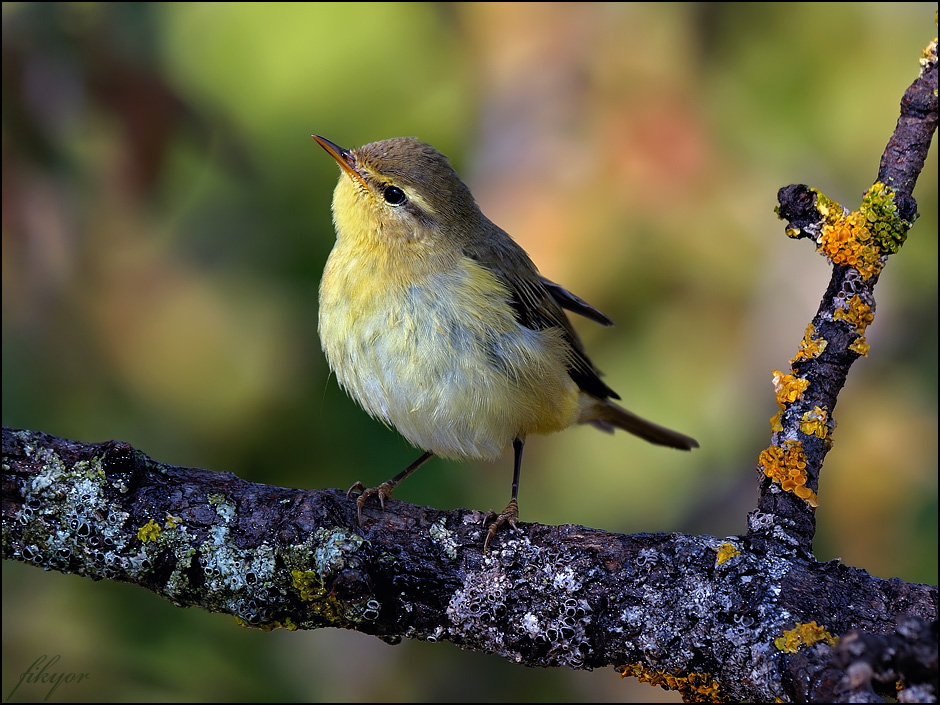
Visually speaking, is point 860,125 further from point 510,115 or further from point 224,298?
point 224,298

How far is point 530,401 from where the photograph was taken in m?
3.66

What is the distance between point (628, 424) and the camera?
4430 mm

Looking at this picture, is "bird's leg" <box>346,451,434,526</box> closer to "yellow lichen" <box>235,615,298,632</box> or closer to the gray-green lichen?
the gray-green lichen

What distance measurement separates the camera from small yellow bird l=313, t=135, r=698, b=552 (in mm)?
3451

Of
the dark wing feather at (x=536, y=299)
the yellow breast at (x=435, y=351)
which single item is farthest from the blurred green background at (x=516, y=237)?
the yellow breast at (x=435, y=351)

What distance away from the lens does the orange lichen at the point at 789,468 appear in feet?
8.38

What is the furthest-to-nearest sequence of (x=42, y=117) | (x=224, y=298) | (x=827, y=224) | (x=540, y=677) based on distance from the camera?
1. (x=224, y=298)
2. (x=540, y=677)
3. (x=42, y=117)
4. (x=827, y=224)

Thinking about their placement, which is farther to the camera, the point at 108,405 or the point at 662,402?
the point at 662,402

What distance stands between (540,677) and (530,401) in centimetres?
135

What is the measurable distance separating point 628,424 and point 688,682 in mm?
2060

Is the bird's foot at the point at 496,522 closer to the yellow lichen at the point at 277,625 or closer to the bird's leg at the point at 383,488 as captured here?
the bird's leg at the point at 383,488

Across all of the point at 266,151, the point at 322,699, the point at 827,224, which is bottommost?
the point at 322,699

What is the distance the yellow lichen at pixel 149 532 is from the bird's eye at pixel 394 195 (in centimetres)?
179

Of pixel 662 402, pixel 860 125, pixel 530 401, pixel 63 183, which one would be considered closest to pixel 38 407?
pixel 63 183
